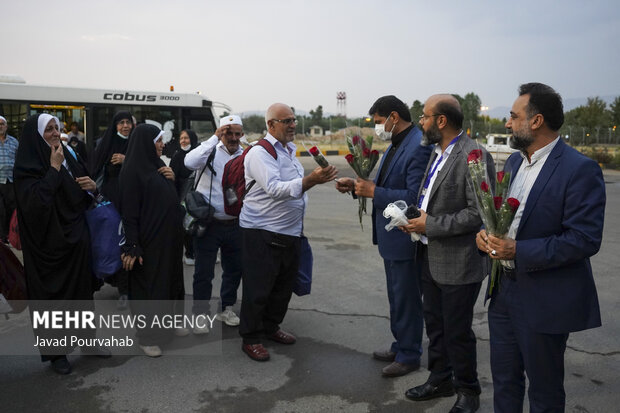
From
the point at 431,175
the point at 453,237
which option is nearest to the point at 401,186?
the point at 431,175

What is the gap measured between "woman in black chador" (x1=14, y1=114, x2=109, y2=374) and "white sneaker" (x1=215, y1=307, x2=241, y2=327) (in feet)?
3.91

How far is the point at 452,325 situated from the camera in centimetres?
329

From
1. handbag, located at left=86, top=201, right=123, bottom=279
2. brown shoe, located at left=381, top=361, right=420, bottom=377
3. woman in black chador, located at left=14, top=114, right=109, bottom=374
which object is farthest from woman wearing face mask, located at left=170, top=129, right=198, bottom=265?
brown shoe, located at left=381, top=361, right=420, bottom=377

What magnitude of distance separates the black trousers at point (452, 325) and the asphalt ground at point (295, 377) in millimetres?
289

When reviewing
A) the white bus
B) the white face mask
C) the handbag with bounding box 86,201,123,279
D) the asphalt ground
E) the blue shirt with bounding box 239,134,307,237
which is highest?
the white bus

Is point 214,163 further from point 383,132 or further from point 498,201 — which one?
point 498,201

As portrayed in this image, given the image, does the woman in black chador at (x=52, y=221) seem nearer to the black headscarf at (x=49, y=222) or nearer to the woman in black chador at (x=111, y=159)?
the black headscarf at (x=49, y=222)

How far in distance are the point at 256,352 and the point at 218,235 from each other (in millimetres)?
1247

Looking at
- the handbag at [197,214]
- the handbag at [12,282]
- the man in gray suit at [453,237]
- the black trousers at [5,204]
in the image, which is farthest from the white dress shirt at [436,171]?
the black trousers at [5,204]

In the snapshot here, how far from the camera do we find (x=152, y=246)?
14.0 feet

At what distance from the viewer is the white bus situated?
41.6 feet

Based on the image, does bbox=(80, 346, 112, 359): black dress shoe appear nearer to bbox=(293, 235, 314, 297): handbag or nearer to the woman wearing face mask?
bbox=(293, 235, 314, 297): handbag

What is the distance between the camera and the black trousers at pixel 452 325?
326 centimetres

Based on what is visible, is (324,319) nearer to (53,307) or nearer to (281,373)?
(281,373)
